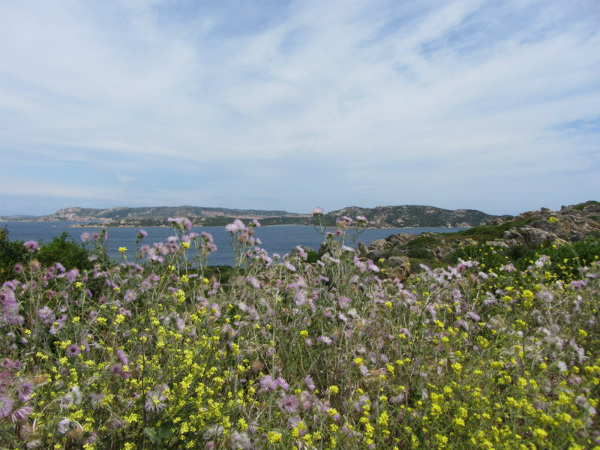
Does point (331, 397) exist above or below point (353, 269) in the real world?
below

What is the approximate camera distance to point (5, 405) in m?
2.09

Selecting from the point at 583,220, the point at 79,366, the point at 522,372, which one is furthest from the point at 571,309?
the point at 583,220

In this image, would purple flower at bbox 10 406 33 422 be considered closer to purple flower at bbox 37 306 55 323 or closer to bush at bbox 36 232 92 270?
→ purple flower at bbox 37 306 55 323

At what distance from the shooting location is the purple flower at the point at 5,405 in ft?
6.81

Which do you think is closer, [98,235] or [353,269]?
[98,235]

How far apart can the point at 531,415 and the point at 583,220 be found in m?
28.2

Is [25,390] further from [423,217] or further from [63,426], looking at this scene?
[423,217]

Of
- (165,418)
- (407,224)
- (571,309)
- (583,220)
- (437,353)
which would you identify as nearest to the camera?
(165,418)

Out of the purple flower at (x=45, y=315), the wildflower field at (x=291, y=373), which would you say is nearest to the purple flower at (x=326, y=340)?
the wildflower field at (x=291, y=373)

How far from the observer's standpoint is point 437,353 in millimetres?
4059

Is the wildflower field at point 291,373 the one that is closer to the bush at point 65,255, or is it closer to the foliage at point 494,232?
the bush at point 65,255

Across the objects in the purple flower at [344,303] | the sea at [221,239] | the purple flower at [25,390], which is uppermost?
the purple flower at [25,390]

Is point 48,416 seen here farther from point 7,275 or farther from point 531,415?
point 7,275

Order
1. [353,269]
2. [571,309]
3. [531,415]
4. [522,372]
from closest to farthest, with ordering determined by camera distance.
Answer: [531,415] → [522,372] → [571,309] → [353,269]
